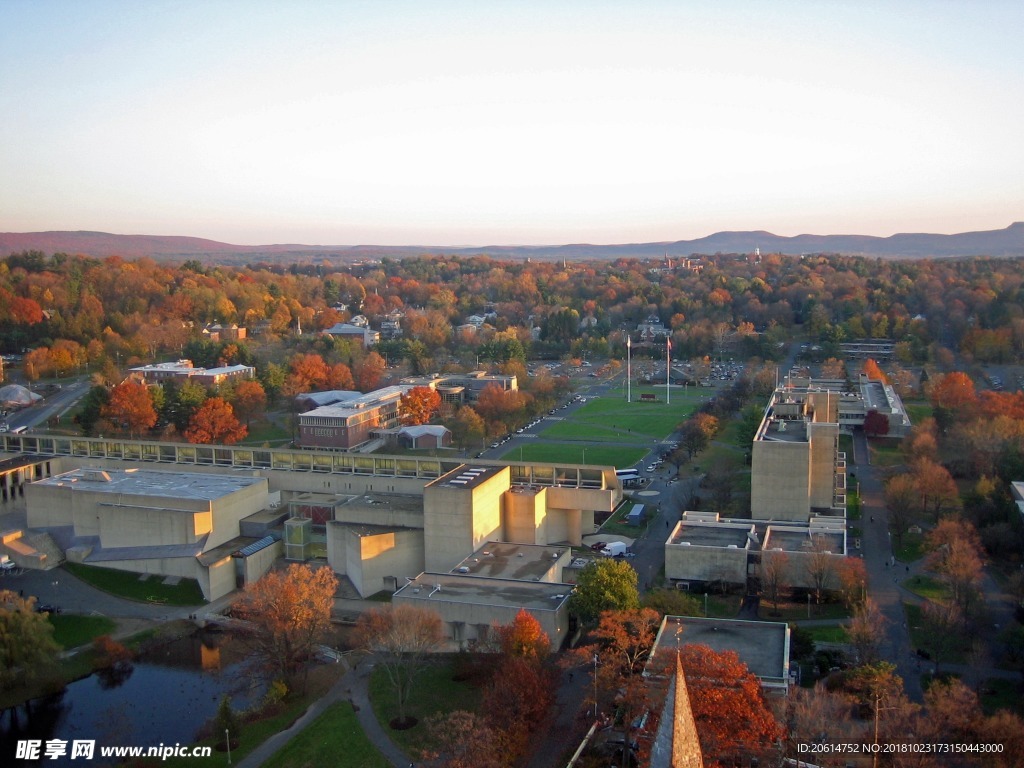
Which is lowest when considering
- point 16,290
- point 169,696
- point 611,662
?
point 169,696

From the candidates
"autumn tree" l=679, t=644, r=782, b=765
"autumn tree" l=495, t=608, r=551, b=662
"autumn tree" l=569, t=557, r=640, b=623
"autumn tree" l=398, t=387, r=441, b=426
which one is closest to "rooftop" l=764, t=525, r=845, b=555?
"autumn tree" l=569, t=557, r=640, b=623

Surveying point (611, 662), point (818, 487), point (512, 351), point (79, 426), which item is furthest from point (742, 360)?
point (611, 662)

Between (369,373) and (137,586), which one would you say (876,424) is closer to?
(369,373)

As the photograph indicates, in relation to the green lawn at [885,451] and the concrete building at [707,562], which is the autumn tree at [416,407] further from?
the concrete building at [707,562]

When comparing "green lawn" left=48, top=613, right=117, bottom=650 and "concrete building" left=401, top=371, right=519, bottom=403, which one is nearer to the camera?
"green lawn" left=48, top=613, right=117, bottom=650

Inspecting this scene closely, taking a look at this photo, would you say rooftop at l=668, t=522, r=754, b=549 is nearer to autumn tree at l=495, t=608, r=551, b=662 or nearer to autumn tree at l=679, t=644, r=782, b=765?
autumn tree at l=495, t=608, r=551, b=662

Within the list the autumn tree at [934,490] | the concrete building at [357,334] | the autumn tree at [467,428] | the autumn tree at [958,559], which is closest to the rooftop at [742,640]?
the autumn tree at [958,559]

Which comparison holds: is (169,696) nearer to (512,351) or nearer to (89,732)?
(89,732)
